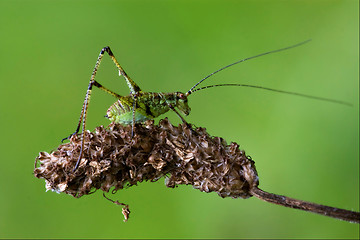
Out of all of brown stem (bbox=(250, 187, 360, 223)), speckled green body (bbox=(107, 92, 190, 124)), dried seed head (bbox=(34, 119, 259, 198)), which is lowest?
brown stem (bbox=(250, 187, 360, 223))

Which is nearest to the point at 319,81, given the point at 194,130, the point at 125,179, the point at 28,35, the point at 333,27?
the point at 333,27

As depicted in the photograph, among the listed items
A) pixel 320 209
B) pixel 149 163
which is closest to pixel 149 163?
pixel 149 163

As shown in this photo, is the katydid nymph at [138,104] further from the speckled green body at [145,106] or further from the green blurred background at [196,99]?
the green blurred background at [196,99]

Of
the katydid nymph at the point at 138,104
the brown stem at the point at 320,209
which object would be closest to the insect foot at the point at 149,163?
the brown stem at the point at 320,209

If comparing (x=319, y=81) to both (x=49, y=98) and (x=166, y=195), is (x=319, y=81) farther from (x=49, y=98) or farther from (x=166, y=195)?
(x=49, y=98)

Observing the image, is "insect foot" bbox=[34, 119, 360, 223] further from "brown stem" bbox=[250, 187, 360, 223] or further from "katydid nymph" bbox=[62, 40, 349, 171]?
"katydid nymph" bbox=[62, 40, 349, 171]

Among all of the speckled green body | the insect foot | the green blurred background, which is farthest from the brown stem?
the green blurred background
